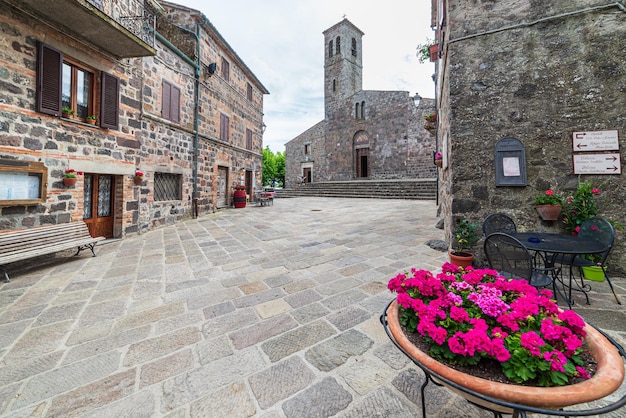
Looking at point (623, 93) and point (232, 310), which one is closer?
point (232, 310)

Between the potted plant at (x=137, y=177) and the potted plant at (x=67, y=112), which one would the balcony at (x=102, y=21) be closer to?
the potted plant at (x=67, y=112)

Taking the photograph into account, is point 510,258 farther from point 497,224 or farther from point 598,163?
point 598,163

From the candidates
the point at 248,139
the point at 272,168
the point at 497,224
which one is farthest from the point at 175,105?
the point at 272,168

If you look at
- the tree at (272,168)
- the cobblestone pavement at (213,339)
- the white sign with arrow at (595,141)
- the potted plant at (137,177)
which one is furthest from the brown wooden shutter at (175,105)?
the tree at (272,168)

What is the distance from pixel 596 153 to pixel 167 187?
9.15 m

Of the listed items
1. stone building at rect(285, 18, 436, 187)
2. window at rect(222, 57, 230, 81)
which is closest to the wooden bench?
window at rect(222, 57, 230, 81)

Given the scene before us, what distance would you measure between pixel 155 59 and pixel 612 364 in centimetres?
930

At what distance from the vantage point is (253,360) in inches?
69.8

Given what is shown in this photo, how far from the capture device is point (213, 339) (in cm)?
202

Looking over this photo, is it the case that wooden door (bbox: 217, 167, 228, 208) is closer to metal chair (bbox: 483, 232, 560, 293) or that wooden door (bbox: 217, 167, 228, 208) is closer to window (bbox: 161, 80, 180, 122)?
window (bbox: 161, 80, 180, 122)

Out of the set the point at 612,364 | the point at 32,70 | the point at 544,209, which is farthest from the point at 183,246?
the point at 544,209

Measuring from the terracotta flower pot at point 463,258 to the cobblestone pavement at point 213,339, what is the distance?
35 cm

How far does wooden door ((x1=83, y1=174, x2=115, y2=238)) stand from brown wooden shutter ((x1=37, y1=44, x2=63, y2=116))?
4.76 ft

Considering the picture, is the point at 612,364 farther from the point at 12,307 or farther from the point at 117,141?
the point at 117,141
